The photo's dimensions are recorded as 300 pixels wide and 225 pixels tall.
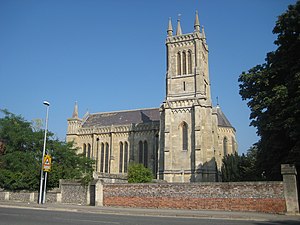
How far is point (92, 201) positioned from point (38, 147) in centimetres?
1390

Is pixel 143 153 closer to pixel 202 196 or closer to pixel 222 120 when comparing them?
pixel 222 120

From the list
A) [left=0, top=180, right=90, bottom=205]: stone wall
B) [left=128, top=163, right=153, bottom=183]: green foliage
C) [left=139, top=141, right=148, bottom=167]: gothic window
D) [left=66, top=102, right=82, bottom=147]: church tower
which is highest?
[left=66, top=102, right=82, bottom=147]: church tower

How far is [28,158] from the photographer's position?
32.1 meters

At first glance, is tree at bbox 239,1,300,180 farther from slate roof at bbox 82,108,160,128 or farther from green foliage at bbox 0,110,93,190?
slate roof at bbox 82,108,160,128

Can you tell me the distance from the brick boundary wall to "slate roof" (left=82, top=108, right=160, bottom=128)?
27.4 m

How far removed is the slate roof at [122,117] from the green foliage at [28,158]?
1542 cm

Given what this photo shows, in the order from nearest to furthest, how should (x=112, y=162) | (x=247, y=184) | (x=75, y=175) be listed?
(x=247, y=184), (x=75, y=175), (x=112, y=162)

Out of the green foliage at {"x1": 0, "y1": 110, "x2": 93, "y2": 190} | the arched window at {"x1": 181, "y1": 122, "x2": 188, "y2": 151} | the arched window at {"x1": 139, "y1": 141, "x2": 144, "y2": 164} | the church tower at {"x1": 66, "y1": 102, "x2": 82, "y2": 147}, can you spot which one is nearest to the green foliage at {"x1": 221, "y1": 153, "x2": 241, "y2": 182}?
the arched window at {"x1": 181, "y1": 122, "x2": 188, "y2": 151}

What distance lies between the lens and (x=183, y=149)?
40156 millimetres

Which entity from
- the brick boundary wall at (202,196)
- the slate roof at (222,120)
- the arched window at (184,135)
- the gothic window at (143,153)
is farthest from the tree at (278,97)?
the slate roof at (222,120)

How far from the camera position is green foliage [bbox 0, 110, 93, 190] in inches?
1123

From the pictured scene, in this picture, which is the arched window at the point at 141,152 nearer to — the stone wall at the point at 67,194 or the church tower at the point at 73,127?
the church tower at the point at 73,127

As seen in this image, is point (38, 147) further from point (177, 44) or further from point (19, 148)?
point (177, 44)

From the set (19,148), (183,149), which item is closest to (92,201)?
(19,148)
